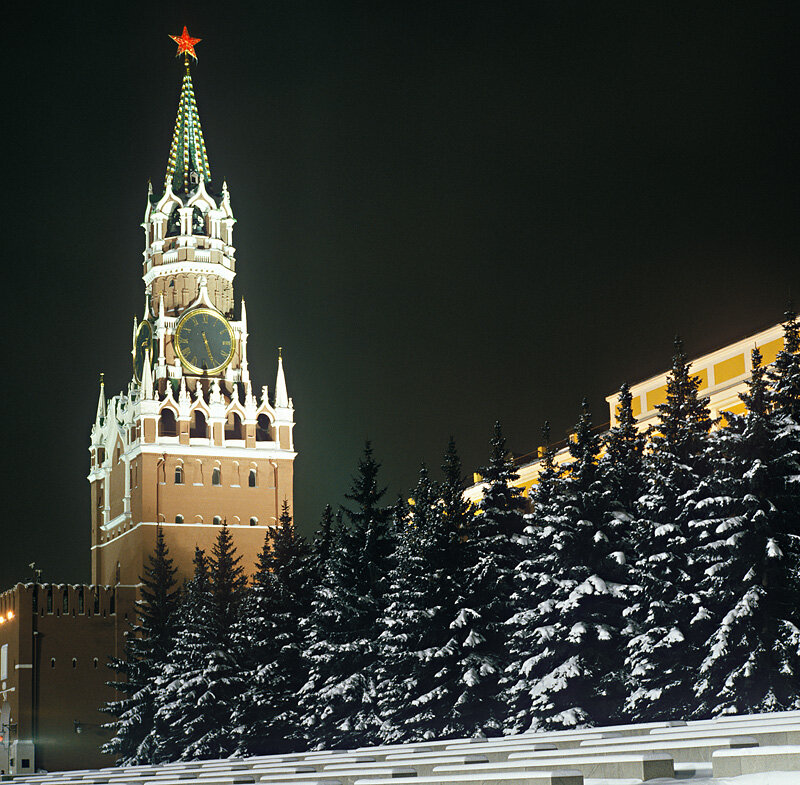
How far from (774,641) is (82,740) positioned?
57599mm

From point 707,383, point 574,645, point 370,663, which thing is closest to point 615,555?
point 574,645

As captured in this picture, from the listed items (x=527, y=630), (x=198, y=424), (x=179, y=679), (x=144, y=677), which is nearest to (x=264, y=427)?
(x=198, y=424)

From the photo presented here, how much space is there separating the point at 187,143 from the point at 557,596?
7763 cm

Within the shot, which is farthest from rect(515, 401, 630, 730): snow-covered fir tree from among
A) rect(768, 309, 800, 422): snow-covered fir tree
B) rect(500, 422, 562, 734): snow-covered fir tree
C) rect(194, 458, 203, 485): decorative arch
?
rect(194, 458, 203, 485): decorative arch

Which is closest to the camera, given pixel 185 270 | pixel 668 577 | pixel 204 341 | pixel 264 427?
pixel 668 577

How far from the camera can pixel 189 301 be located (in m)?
99.1

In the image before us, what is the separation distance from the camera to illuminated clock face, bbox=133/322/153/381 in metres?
97.7

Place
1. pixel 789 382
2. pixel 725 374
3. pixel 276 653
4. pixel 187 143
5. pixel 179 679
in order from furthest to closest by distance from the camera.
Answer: pixel 187 143
pixel 179 679
pixel 276 653
pixel 725 374
pixel 789 382

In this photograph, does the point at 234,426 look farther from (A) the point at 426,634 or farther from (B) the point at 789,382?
(B) the point at 789,382

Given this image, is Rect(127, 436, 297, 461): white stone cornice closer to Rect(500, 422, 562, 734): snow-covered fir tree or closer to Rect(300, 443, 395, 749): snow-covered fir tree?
Rect(300, 443, 395, 749): snow-covered fir tree

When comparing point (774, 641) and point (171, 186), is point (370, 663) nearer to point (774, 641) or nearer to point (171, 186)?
point (774, 641)

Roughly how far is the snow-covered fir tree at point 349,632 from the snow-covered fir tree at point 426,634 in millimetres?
2315

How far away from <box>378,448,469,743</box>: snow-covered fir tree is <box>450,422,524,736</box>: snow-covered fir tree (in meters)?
0.30

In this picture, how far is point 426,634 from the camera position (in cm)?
3766
